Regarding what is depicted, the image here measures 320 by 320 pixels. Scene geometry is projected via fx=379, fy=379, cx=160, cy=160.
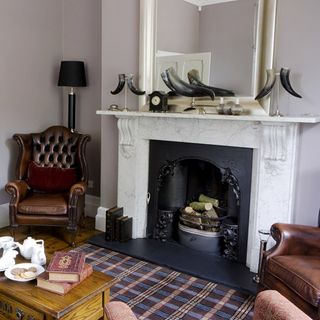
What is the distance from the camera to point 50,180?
385 centimetres

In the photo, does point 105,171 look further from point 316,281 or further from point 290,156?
point 316,281

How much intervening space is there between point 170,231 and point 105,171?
0.94 meters

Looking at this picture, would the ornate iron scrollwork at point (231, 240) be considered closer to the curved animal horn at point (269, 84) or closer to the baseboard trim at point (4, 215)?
the curved animal horn at point (269, 84)

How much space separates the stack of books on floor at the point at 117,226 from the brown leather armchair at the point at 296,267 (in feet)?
5.04

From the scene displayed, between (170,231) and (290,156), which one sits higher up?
(290,156)

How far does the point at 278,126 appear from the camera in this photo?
9.21 feet

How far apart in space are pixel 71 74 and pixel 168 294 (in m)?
2.62

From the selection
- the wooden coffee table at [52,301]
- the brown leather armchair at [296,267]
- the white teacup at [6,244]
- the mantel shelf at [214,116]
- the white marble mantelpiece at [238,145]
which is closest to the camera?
the wooden coffee table at [52,301]

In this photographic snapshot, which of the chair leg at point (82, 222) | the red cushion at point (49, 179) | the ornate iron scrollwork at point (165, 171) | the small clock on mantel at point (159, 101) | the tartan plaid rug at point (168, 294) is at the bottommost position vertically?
the tartan plaid rug at point (168, 294)

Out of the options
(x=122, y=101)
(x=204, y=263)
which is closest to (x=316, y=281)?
(x=204, y=263)

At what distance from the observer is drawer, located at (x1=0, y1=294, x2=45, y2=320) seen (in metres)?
1.82

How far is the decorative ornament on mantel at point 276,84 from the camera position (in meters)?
2.72

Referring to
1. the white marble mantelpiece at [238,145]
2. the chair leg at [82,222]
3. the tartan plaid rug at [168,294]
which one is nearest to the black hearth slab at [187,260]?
the tartan plaid rug at [168,294]

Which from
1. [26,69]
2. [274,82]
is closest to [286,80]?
[274,82]
